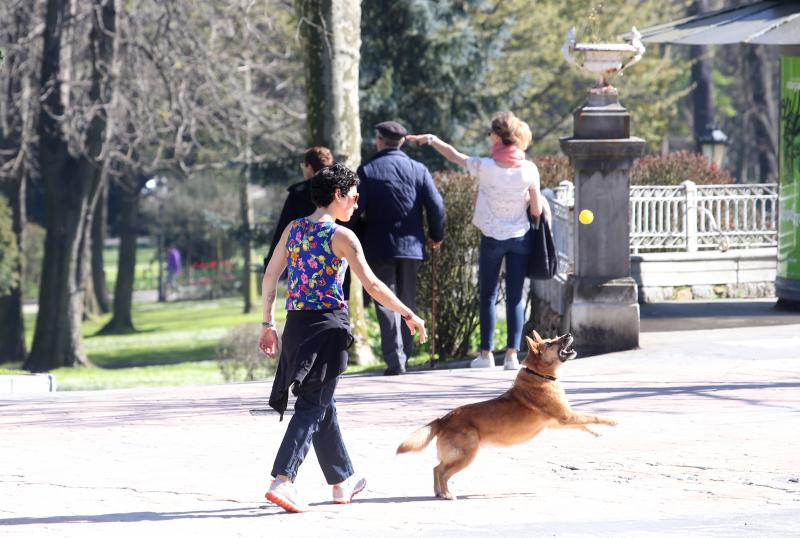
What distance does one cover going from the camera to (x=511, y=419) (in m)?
6.88

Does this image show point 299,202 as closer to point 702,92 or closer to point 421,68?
point 421,68

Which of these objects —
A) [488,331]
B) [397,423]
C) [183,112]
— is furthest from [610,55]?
[183,112]

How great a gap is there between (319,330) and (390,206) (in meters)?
4.82

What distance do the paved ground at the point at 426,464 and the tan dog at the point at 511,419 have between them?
0.25 metres

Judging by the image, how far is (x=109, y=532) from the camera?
622cm

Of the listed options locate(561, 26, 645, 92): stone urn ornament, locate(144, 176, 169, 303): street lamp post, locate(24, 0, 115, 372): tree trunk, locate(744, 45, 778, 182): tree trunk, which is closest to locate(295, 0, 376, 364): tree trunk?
locate(561, 26, 645, 92): stone urn ornament

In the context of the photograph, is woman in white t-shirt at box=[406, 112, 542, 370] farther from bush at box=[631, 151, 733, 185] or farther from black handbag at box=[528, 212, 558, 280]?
bush at box=[631, 151, 733, 185]

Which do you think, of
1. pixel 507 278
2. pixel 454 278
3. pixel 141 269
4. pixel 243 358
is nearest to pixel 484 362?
pixel 507 278

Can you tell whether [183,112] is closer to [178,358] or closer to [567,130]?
[178,358]

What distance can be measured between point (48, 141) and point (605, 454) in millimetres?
20860

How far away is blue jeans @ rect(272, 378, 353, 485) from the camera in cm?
657

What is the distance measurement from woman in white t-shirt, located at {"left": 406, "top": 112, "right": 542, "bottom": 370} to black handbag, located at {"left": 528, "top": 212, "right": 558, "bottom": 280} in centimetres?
7

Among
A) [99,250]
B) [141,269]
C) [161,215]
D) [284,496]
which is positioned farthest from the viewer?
[141,269]

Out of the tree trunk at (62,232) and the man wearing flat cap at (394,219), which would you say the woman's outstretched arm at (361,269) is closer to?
the man wearing flat cap at (394,219)
